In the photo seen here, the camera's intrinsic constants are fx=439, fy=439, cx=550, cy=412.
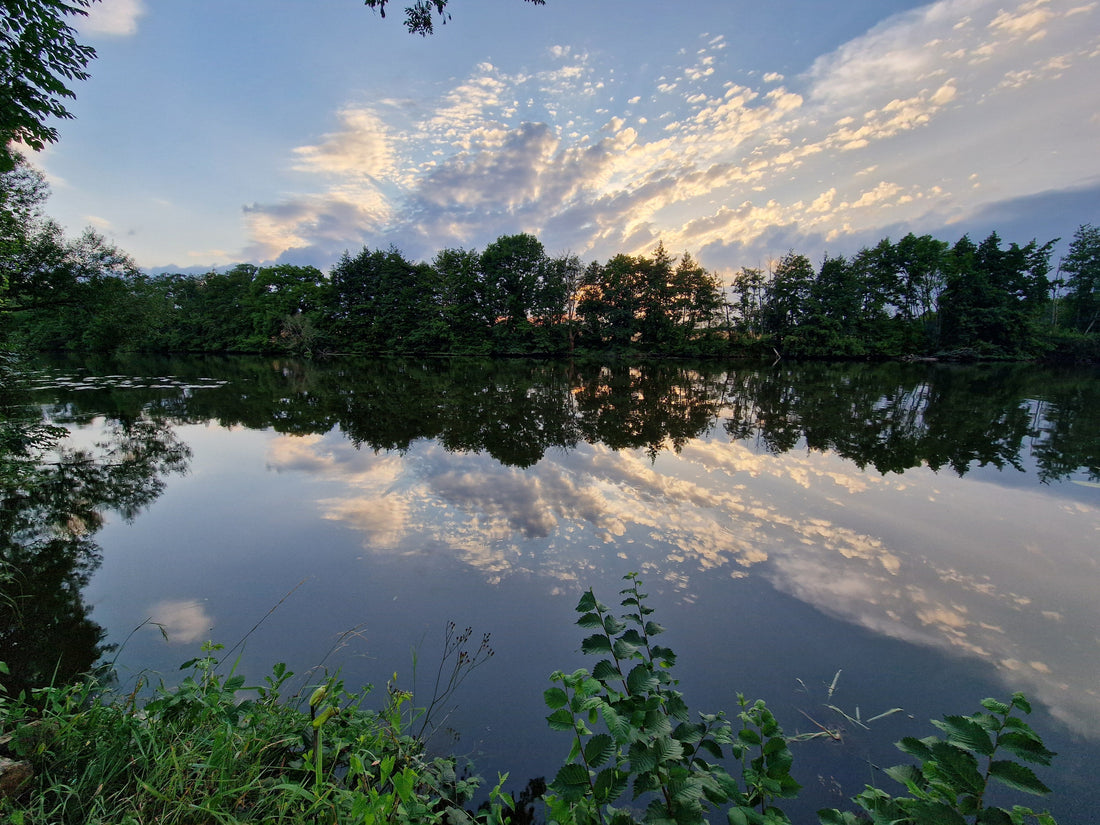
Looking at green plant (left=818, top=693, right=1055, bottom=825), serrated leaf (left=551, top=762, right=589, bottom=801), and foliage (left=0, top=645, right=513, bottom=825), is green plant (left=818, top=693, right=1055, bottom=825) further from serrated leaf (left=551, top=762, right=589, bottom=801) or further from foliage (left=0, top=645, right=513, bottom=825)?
foliage (left=0, top=645, right=513, bottom=825)

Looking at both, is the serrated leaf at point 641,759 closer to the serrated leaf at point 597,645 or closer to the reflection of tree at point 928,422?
the serrated leaf at point 597,645

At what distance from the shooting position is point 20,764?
1604 millimetres

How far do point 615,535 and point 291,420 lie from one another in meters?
9.76

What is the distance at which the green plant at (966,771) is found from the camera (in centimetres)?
95

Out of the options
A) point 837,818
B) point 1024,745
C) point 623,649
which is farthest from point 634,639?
point 1024,745

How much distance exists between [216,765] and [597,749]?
158cm

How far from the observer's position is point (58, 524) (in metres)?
5.00

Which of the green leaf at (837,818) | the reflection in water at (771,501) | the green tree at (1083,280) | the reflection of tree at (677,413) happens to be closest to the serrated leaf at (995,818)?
the green leaf at (837,818)

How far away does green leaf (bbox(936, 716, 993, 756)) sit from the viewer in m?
1.01

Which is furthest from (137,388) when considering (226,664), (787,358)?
(787,358)

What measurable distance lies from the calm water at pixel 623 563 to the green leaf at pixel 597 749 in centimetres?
115

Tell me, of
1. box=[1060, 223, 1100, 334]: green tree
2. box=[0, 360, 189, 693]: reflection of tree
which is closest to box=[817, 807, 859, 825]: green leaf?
box=[0, 360, 189, 693]: reflection of tree

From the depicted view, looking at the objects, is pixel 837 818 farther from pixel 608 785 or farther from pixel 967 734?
pixel 608 785

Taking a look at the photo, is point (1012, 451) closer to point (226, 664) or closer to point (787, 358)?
point (226, 664)
